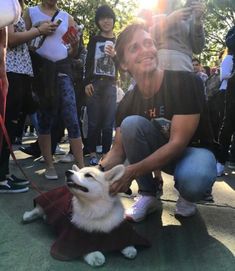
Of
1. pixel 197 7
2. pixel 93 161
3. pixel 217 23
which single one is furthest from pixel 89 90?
pixel 217 23

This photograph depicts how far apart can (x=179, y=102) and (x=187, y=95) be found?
Result: 0.24 ft

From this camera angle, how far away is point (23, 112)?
14.2ft

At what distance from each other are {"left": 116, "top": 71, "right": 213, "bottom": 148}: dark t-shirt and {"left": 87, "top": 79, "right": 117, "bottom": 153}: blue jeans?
2.34 metres

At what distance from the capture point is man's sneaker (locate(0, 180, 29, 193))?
3.99m

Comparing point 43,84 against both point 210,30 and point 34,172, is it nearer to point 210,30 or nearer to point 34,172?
point 34,172

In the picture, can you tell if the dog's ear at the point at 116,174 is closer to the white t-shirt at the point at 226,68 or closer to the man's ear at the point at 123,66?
the man's ear at the point at 123,66

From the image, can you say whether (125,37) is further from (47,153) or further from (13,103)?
(47,153)

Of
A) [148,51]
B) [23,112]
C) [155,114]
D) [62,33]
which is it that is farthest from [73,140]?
[148,51]

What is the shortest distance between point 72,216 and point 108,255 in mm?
321

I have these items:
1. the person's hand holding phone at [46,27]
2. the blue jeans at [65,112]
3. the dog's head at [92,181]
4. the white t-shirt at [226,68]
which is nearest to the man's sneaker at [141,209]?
the dog's head at [92,181]

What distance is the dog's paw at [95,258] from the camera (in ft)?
8.38

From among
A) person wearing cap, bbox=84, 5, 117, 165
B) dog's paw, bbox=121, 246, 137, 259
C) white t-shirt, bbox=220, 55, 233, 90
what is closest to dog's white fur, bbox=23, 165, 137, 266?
dog's paw, bbox=121, 246, 137, 259

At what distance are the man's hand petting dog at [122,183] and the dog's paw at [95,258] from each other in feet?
1.18

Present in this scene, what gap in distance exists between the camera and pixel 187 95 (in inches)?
123
